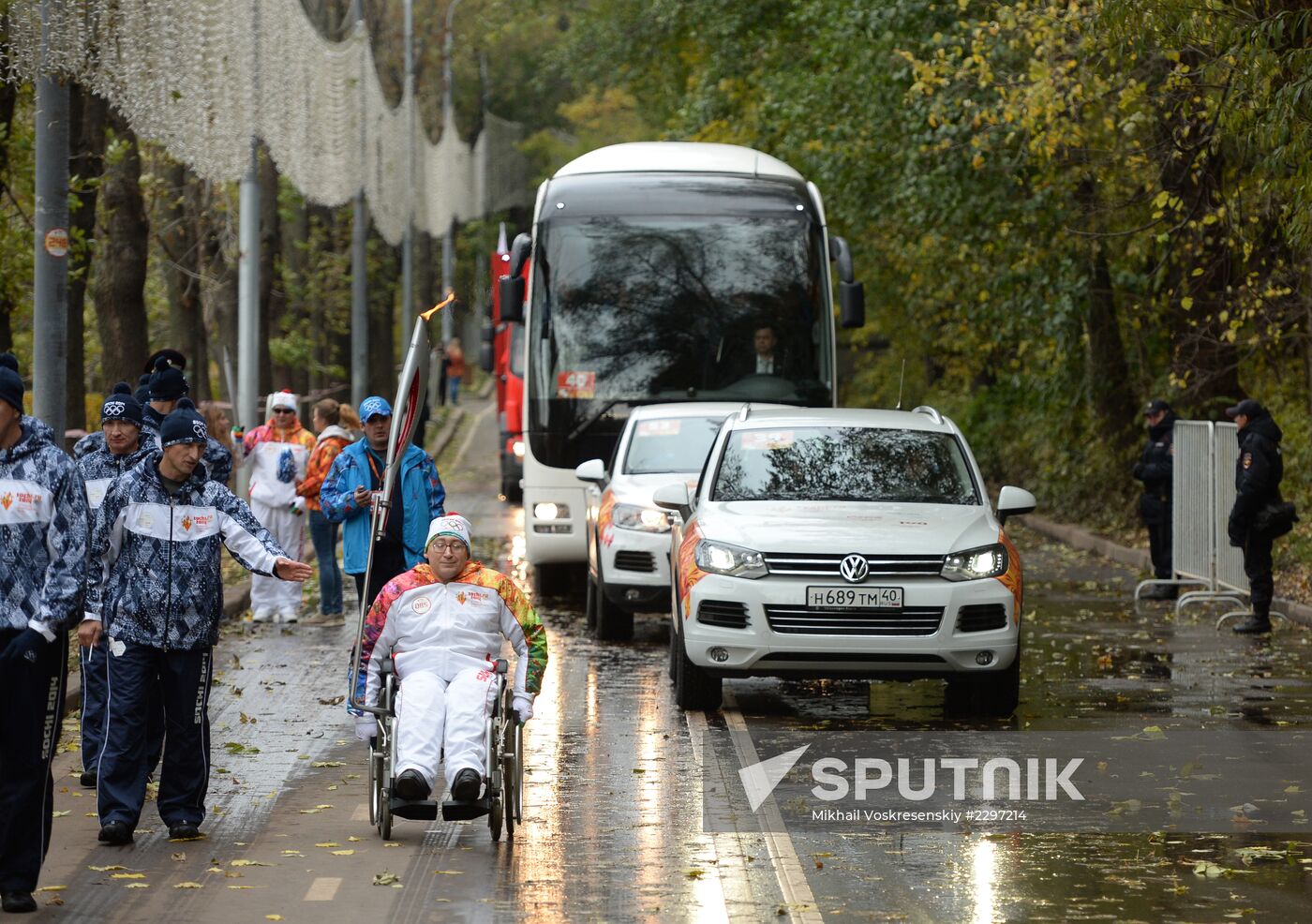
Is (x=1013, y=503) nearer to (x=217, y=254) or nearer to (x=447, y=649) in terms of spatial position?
(x=447, y=649)

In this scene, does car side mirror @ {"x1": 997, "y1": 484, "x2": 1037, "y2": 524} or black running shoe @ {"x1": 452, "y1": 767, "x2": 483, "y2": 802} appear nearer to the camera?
black running shoe @ {"x1": 452, "y1": 767, "x2": 483, "y2": 802}

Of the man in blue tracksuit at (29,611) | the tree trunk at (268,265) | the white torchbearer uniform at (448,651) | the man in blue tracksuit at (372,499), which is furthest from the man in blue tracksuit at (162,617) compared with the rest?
the tree trunk at (268,265)

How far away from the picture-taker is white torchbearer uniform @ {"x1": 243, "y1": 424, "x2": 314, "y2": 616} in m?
16.5

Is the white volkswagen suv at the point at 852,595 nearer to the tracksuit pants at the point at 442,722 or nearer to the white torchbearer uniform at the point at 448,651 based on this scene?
the white torchbearer uniform at the point at 448,651

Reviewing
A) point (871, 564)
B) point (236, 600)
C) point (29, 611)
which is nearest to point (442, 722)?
point (29, 611)

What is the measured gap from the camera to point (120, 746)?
8156mm

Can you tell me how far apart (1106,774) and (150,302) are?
92.8 ft

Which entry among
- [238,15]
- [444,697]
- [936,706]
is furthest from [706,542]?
[238,15]

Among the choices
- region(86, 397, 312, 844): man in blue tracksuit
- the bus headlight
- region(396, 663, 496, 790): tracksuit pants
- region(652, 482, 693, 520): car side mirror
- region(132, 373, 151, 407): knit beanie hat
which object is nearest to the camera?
region(396, 663, 496, 790): tracksuit pants

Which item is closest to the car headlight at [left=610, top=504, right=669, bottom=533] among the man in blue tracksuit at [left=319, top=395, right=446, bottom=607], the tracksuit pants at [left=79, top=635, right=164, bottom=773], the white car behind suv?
the white car behind suv

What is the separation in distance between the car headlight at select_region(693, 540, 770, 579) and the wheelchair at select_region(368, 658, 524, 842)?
3.11 meters

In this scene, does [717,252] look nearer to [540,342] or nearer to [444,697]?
[540,342]

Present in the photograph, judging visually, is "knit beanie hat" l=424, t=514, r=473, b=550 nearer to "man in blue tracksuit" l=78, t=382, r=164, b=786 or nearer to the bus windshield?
"man in blue tracksuit" l=78, t=382, r=164, b=786

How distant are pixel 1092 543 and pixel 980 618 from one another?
13.7 m
